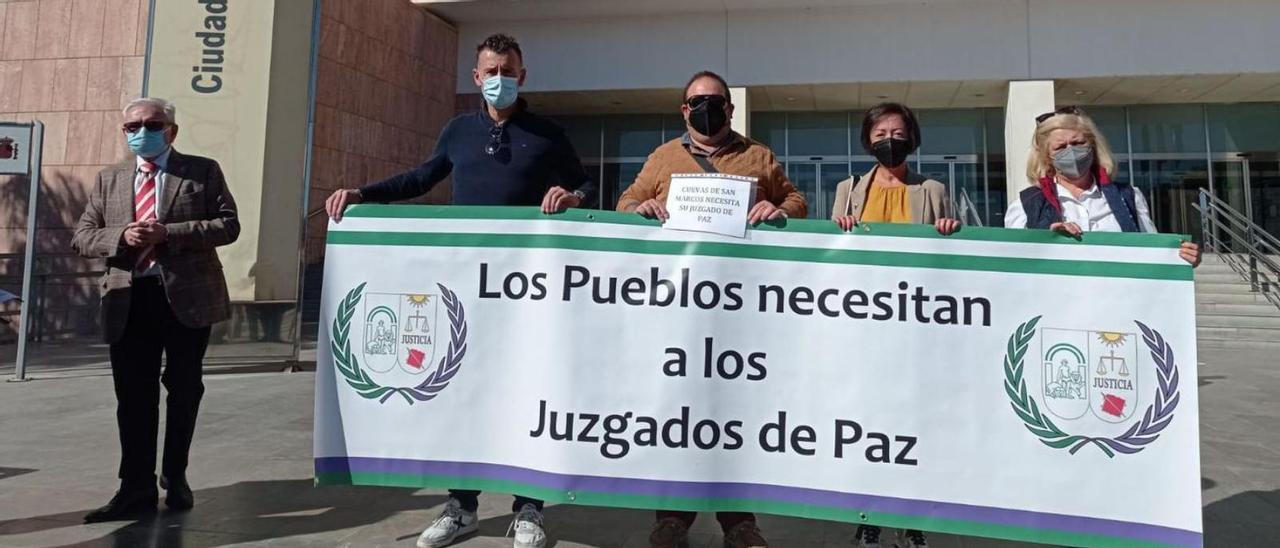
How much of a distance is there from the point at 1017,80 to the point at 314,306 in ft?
45.5

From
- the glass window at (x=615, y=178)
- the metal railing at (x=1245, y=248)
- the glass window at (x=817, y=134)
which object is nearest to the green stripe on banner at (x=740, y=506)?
the metal railing at (x=1245, y=248)

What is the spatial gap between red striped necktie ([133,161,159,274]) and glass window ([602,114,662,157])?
14593 millimetres

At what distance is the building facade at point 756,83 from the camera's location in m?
11.8

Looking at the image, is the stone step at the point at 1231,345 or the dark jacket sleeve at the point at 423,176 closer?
the dark jacket sleeve at the point at 423,176

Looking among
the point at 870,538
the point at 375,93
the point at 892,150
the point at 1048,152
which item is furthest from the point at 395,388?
the point at 375,93

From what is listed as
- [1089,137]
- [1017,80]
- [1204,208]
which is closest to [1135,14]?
[1017,80]

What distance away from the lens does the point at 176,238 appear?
9.51 ft

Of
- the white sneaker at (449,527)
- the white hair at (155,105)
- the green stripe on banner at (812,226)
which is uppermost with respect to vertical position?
the white hair at (155,105)

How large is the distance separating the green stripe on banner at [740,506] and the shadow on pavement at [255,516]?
0.44m

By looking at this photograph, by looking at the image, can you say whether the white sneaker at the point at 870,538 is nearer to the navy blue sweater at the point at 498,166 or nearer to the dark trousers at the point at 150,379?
the navy blue sweater at the point at 498,166

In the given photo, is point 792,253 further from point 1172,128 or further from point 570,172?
point 1172,128

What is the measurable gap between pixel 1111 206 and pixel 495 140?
2398 millimetres

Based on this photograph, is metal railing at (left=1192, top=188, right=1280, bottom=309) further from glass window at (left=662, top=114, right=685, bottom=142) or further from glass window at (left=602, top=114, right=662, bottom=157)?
glass window at (left=602, top=114, right=662, bottom=157)

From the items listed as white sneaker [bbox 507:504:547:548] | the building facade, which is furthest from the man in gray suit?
the building facade
